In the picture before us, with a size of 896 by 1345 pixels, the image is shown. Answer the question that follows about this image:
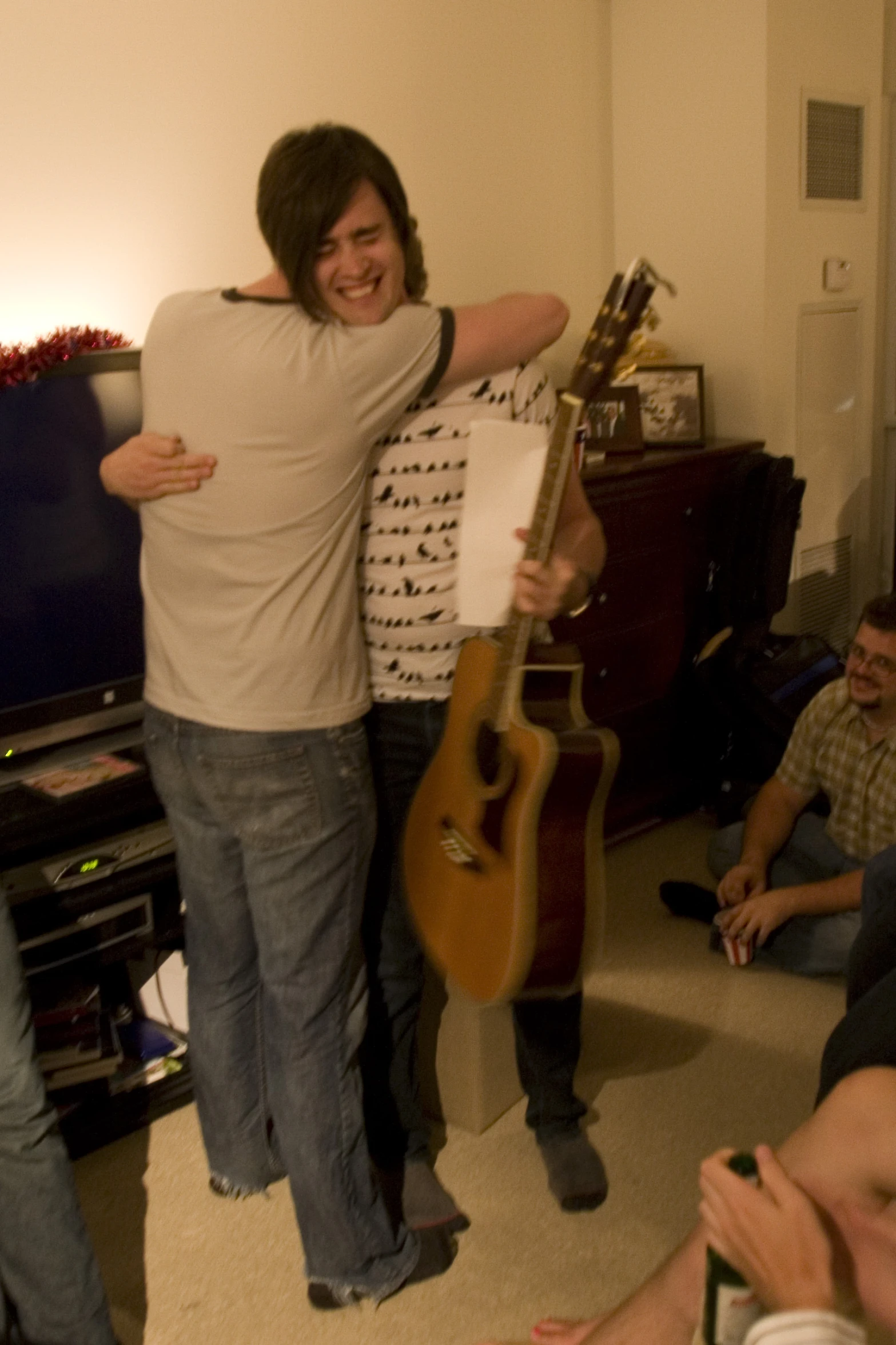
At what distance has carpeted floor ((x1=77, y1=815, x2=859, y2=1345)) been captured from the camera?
1697mm

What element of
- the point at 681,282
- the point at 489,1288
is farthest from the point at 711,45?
the point at 489,1288

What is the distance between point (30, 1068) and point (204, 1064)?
0.44 metres

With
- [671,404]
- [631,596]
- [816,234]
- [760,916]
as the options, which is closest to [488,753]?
[760,916]

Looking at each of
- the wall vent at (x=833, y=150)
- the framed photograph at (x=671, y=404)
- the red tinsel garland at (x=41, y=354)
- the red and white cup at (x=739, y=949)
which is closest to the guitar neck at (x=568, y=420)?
the red tinsel garland at (x=41, y=354)

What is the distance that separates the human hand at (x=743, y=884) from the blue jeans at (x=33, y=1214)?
1.53 metres

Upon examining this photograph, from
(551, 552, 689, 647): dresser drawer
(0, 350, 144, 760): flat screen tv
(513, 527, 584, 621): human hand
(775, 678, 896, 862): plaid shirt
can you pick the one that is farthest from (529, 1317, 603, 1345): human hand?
(551, 552, 689, 647): dresser drawer

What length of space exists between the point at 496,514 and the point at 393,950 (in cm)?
68

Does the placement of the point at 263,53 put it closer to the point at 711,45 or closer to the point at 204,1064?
the point at 711,45

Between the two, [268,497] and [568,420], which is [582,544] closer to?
[568,420]

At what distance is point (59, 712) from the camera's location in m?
2.07

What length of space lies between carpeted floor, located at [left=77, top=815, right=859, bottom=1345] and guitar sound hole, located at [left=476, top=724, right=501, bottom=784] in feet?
2.42

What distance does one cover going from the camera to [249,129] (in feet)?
8.49

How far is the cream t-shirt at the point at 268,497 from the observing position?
138 centimetres

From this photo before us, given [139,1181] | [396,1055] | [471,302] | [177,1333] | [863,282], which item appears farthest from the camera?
[863,282]
